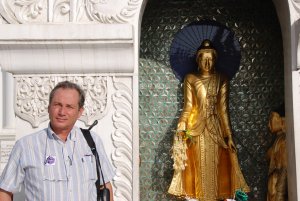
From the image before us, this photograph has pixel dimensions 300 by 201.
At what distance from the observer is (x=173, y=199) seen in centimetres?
758

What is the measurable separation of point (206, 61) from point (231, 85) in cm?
46

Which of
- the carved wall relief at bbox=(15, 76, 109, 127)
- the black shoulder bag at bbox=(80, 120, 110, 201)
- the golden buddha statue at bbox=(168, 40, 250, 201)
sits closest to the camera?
the black shoulder bag at bbox=(80, 120, 110, 201)

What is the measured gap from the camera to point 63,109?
4.59 meters

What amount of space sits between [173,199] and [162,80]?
1.47 meters

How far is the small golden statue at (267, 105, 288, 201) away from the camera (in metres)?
7.07

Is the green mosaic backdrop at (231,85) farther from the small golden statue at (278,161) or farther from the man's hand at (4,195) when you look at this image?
the man's hand at (4,195)

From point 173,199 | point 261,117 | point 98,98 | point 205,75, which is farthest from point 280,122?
point 98,98

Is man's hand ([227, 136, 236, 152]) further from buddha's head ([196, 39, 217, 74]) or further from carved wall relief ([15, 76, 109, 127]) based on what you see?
carved wall relief ([15, 76, 109, 127])

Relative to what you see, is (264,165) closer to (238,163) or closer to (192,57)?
(238,163)

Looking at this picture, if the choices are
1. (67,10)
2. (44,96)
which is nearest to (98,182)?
(44,96)

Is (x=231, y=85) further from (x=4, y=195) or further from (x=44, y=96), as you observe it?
(x=4, y=195)

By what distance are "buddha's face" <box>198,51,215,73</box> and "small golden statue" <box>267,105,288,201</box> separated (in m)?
0.97

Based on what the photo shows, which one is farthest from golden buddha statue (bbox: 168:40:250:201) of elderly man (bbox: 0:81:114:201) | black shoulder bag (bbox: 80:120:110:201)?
elderly man (bbox: 0:81:114:201)

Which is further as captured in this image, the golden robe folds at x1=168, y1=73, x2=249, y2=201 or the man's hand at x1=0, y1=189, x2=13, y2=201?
the golden robe folds at x1=168, y1=73, x2=249, y2=201
